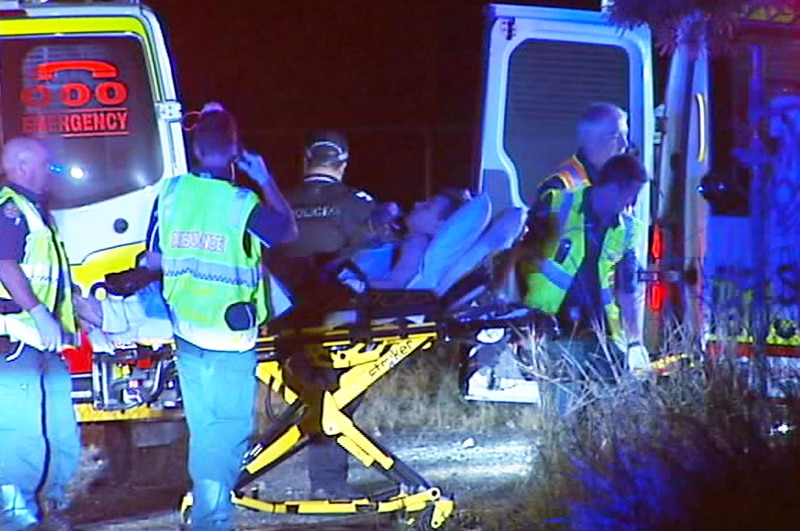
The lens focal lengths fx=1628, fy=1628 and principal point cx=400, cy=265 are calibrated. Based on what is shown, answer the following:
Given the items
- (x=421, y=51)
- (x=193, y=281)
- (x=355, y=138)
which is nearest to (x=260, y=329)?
(x=193, y=281)

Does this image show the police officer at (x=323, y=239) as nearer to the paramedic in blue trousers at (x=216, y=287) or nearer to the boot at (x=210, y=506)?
the paramedic in blue trousers at (x=216, y=287)

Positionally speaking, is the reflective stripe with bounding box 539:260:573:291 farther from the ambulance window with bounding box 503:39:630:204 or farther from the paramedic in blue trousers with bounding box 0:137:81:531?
the paramedic in blue trousers with bounding box 0:137:81:531

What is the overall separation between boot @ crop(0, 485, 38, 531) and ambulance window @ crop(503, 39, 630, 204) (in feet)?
8.75

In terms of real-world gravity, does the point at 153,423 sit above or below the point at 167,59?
below

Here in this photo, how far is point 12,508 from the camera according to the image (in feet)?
22.6

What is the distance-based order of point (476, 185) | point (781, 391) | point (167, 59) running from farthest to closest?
point (476, 185), point (167, 59), point (781, 391)

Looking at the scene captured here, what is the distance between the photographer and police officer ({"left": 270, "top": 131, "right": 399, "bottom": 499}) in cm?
698

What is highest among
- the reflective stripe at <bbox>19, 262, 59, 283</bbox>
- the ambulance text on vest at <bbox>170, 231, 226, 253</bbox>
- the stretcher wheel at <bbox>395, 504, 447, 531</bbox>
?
the ambulance text on vest at <bbox>170, 231, 226, 253</bbox>

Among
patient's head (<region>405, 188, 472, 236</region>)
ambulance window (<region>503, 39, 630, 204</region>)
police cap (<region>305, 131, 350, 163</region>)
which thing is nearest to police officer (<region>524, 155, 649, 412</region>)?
ambulance window (<region>503, 39, 630, 204</region>)

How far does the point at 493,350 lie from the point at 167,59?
77.7 inches

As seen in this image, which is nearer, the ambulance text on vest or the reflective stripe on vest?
the ambulance text on vest

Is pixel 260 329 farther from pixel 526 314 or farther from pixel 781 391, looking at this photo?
pixel 781 391

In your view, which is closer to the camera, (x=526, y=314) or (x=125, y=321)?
(x=125, y=321)

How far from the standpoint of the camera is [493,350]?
746cm
